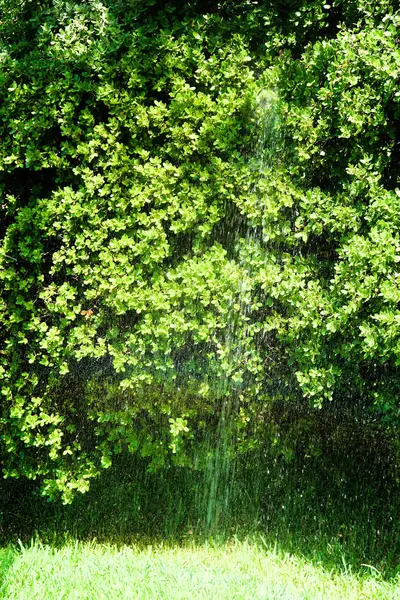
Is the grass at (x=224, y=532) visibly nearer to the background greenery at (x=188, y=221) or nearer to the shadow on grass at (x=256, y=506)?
the shadow on grass at (x=256, y=506)

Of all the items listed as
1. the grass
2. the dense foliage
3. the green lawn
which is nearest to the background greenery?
the dense foliage

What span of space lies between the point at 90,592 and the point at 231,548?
1215 millimetres

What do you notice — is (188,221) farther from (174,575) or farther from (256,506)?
(256,506)

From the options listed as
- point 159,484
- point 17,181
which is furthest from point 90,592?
point 17,181

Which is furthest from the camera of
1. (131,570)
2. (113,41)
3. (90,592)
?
(113,41)

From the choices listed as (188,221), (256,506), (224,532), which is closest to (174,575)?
(224,532)

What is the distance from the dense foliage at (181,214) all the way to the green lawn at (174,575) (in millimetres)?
514

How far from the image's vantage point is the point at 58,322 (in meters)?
4.45

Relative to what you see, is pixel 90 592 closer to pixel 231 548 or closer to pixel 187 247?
pixel 231 548

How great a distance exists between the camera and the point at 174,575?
3789mm

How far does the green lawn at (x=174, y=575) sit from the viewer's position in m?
3.55

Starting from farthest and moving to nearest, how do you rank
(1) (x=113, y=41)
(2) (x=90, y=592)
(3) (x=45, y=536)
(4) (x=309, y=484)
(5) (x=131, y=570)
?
1. (4) (x=309, y=484)
2. (3) (x=45, y=536)
3. (1) (x=113, y=41)
4. (5) (x=131, y=570)
5. (2) (x=90, y=592)

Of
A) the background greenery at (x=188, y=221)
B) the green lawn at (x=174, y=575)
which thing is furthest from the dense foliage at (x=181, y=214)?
the green lawn at (x=174, y=575)

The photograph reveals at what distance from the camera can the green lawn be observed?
3555mm
